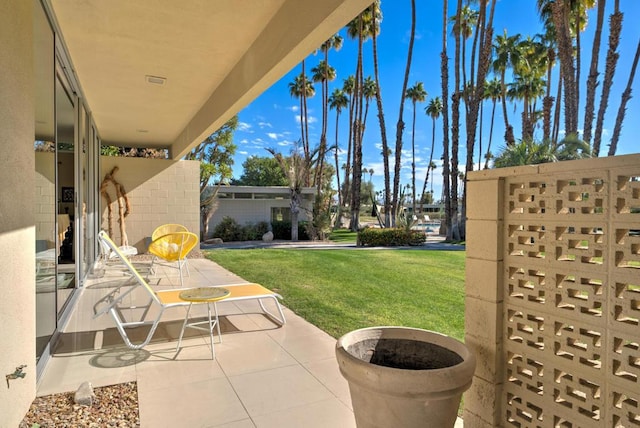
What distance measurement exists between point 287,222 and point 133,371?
1666 cm

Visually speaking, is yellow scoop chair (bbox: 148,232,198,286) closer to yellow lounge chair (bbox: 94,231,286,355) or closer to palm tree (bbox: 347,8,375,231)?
yellow lounge chair (bbox: 94,231,286,355)

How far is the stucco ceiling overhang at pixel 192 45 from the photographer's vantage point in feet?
10.8

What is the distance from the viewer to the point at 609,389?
1.55 metres

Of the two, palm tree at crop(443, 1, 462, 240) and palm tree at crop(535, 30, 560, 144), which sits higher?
palm tree at crop(535, 30, 560, 144)

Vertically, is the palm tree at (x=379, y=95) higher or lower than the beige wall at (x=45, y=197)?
higher

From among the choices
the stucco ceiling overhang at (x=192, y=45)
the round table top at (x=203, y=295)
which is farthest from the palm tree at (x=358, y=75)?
the round table top at (x=203, y=295)

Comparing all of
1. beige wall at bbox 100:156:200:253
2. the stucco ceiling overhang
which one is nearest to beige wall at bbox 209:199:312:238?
beige wall at bbox 100:156:200:253

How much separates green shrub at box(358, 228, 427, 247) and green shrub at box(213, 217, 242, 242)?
614 centimetres

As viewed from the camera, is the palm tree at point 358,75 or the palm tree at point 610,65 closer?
the palm tree at point 610,65

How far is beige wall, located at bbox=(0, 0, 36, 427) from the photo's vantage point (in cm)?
202

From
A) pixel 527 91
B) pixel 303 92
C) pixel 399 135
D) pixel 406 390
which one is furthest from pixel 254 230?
pixel 527 91

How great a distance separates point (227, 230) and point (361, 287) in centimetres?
1303

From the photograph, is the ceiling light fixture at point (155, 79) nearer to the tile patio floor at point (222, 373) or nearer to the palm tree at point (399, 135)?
the tile patio floor at point (222, 373)

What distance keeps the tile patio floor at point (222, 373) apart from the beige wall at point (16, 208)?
0.63 metres
